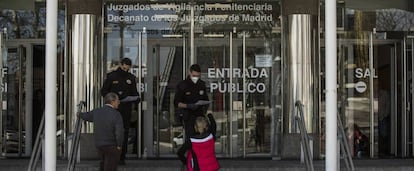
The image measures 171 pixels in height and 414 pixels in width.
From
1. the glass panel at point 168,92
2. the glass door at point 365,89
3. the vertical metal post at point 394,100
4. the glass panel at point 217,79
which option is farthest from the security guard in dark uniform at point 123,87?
the vertical metal post at point 394,100

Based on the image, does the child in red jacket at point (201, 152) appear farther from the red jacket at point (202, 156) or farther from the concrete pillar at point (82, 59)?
the concrete pillar at point (82, 59)

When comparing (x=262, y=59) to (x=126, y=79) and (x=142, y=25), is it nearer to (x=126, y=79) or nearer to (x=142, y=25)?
(x=142, y=25)

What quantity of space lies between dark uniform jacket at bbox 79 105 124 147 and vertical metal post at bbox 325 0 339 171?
2722mm

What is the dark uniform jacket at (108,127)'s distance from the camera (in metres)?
9.09

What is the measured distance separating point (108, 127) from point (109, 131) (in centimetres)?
6

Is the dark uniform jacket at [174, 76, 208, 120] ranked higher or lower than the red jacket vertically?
higher

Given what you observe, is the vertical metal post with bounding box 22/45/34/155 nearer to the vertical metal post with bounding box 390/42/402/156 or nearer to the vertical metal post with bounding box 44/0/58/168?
the vertical metal post with bounding box 44/0/58/168

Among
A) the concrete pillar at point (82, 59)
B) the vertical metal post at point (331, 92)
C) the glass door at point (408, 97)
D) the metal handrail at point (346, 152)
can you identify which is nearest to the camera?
the vertical metal post at point (331, 92)

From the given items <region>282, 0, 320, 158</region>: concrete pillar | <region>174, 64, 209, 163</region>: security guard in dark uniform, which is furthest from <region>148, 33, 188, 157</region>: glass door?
<region>174, 64, 209, 163</region>: security guard in dark uniform

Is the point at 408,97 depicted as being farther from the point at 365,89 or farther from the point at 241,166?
the point at 241,166

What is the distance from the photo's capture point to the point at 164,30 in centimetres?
1327

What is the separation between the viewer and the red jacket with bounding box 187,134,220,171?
351 inches

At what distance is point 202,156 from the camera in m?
8.95

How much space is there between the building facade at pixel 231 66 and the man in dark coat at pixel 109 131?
9.57 feet
